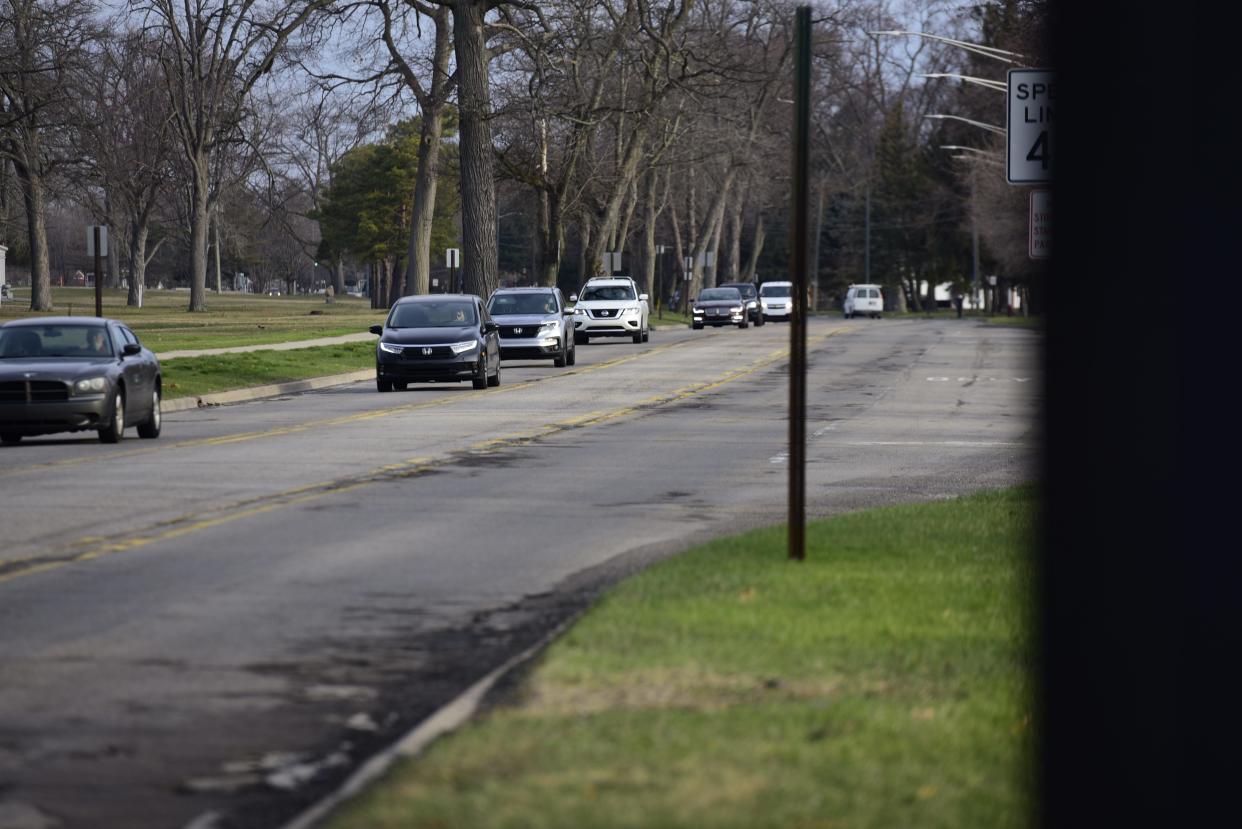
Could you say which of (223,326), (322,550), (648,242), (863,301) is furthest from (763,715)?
(863,301)

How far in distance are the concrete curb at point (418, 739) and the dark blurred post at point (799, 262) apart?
2.62 meters

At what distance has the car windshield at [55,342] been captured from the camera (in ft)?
79.7

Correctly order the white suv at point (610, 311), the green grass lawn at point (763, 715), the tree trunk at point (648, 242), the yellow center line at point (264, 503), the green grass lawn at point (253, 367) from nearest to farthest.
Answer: the green grass lawn at point (763, 715)
the yellow center line at point (264, 503)
the green grass lawn at point (253, 367)
the white suv at point (610, 311)
the tree trunk at point (648, 242)

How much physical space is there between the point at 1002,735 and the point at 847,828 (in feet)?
4.79

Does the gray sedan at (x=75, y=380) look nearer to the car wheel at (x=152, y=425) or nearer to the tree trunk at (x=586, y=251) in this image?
the car wheel at (x=152, y=425)

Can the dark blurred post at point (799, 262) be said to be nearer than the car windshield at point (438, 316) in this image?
Yes

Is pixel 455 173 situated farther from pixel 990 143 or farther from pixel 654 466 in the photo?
pixel 654 466

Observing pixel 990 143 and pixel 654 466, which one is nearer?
pixel 654 466

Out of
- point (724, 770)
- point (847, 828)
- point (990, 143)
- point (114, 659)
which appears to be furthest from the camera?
point (990, 143)

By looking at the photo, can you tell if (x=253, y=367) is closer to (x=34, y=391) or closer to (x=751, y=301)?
(x=34, y=391)

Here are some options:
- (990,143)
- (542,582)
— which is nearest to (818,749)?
(542,582)

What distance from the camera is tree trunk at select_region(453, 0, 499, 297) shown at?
172ft

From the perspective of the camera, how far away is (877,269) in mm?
132250

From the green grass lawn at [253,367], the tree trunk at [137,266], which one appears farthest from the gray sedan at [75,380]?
the tree trunk at [137,266]
